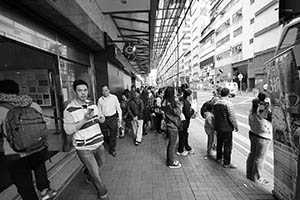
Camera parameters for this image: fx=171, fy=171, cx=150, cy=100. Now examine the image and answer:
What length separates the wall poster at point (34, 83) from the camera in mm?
5422

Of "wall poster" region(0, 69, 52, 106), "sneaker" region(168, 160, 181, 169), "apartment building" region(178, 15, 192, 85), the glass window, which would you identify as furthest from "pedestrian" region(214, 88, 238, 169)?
the glass window

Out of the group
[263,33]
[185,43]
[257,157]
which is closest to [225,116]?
[257,157]

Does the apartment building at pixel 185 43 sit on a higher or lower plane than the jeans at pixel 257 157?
higher

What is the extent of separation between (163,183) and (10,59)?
5249mm

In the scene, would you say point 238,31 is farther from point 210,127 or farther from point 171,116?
point 171,116

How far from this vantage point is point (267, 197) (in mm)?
2746

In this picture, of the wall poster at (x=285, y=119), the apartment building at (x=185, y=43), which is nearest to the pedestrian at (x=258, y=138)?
the wall poster at (x=285, y=119)

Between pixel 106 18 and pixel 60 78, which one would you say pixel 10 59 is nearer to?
Answer: pixel 60 78

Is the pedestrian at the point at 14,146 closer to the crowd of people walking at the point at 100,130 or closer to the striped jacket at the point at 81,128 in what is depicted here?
the crowd of people walking at the point at 100,130

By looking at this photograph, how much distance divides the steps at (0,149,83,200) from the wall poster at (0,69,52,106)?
6.57 ft

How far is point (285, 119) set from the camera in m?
2.20

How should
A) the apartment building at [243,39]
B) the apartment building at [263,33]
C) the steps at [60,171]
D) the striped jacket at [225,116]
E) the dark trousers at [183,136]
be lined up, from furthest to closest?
the apartment building at [243,39], the apartment building at [263,33], the dark trousers at [183,136], the striped jacket at [225,116], the steps at [60,171]

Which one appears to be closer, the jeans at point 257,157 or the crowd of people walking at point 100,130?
the crowd of people walking at point 100,130

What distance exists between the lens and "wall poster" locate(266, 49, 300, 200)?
6.54ft
